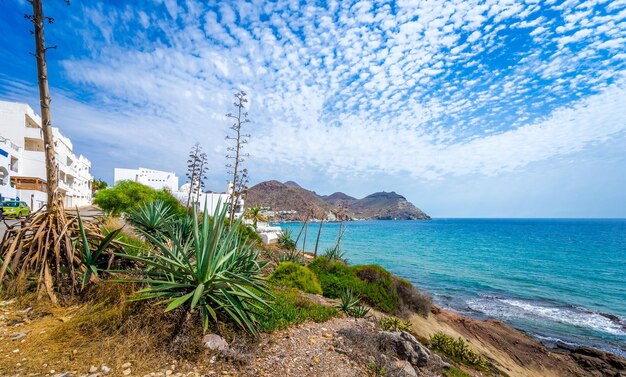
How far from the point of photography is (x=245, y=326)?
4.20 m

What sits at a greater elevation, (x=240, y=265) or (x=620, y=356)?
(x=240, y=265)

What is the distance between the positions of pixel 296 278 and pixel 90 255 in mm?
6221

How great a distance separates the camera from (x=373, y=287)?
11.2 meters

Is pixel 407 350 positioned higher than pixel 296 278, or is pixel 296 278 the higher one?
pixel 296 278

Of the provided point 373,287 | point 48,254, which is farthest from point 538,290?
point 48,254

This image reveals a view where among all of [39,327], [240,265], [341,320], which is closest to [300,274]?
[341,320]

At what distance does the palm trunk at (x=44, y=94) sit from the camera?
4914 mm

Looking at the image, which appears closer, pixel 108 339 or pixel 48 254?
pixel 108 339

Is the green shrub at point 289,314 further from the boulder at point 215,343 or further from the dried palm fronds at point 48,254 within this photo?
the dried palm fronds at point 48,254

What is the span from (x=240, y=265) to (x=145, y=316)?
5.19 ft

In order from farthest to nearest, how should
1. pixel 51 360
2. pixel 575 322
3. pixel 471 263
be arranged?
pixel 471 263 < pixel 575 322 < pixel 51 360

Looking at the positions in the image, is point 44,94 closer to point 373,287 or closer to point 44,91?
point 44,91

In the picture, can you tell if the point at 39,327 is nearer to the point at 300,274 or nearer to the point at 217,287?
the point at 217,287

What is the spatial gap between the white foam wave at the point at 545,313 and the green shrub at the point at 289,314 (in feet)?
46.4
